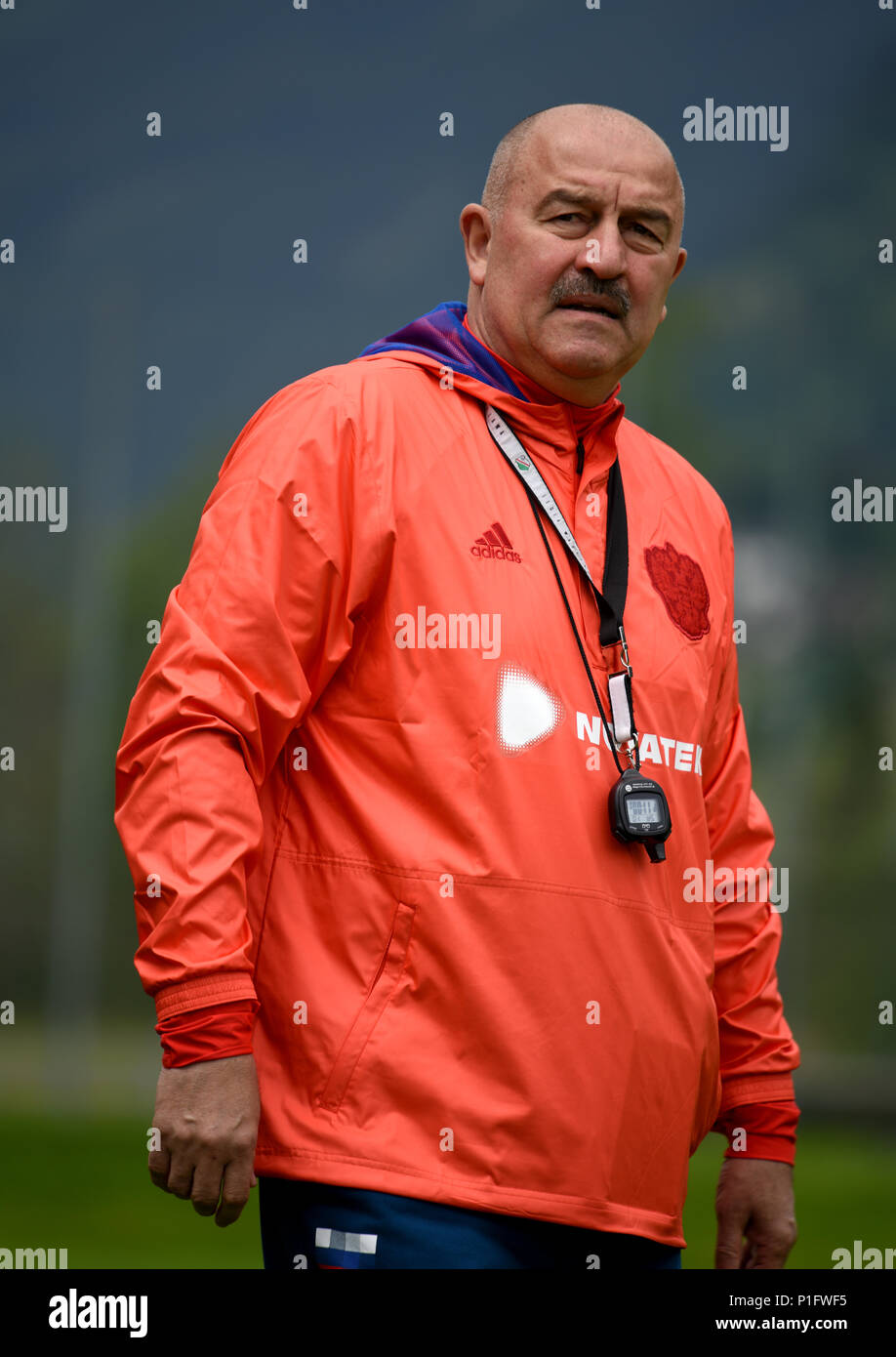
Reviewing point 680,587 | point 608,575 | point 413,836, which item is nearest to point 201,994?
point 413,836

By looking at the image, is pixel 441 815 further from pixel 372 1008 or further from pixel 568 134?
pixel 568 134

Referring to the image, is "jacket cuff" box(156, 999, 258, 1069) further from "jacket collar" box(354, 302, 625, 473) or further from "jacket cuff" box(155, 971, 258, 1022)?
"jacket collar" box(354, 302, 625, 473)

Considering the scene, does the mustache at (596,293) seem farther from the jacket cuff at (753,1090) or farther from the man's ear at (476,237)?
the jacket cuff at (753,1090)

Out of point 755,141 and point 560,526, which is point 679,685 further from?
point 755,141

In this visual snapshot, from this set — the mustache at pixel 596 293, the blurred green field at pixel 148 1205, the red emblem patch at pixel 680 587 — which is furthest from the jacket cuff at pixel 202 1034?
the blurred green field at pixel 148 1205

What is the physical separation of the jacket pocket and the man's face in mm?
925

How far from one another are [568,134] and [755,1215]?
179 centimetres

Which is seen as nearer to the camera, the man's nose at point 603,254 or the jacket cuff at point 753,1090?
the man's nose at point 603,254

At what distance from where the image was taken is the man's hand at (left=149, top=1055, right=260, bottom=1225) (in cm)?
184

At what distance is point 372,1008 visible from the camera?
6.48 feet

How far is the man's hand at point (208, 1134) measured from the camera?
1.84 metres

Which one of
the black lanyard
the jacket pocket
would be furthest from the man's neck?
the jacket pocket

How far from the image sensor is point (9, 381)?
12.6 meters

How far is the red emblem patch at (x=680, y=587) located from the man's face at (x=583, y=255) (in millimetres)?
280
